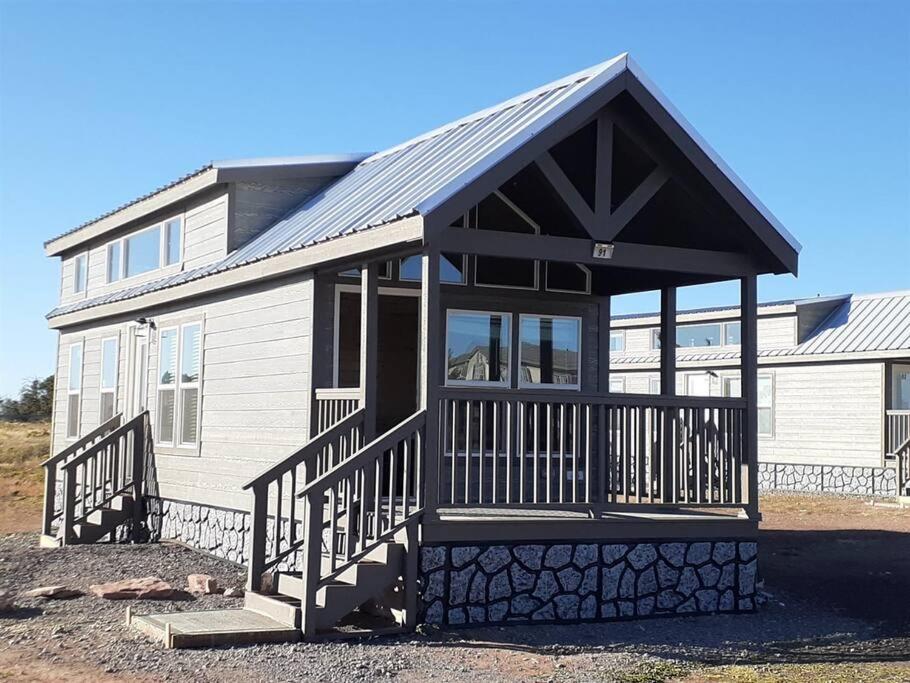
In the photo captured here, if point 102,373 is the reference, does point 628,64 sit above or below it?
above

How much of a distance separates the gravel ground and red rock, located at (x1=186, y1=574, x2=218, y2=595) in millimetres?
212

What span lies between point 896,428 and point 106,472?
1703cm

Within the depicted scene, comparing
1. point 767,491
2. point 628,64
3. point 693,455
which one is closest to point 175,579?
point 693,455

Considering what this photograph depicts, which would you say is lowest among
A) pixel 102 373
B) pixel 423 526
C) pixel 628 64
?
pixel 423 526

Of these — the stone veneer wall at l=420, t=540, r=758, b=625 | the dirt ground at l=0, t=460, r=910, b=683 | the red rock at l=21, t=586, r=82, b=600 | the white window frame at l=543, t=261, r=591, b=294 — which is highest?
the white window frame at l=543, t=261, r=591, b=294

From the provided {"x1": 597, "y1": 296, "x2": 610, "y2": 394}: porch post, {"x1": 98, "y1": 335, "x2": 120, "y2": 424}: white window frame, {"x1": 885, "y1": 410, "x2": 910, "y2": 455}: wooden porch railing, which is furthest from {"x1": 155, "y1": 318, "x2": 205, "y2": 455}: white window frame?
{"x1": 885, "y1": 410, "x2": 910, "y2": 455}: wooden porch railing

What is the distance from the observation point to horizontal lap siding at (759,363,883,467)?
25.3 metres

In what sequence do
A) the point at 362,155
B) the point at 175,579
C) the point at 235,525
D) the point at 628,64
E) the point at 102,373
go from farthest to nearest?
1. the point at 102,373
2. the point at 362,155
3. the point at 235,525
4. the point at 175,579
5. the point at 628,64

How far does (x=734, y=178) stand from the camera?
10656 millimetres

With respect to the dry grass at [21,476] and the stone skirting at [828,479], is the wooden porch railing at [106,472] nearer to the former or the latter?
the dry grass at [21,476]

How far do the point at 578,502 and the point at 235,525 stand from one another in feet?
15.5

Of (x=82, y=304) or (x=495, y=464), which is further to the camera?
(x=82, y=304)

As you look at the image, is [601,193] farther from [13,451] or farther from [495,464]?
[13,451]

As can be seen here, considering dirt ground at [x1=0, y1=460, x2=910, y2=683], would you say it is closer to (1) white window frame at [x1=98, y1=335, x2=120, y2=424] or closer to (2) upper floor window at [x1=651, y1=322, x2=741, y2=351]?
(1) white window frame at [x1=98, y1=335, x2=120, y2=424]
